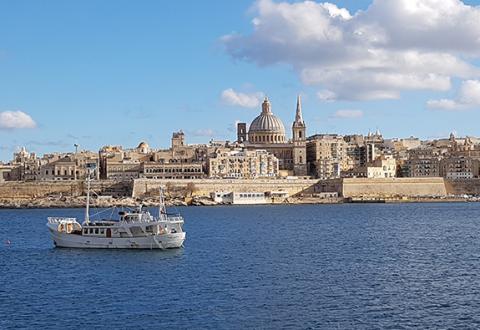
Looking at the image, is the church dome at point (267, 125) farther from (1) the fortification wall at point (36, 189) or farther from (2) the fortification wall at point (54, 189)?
(1) the fortification wall at point (36, 189)

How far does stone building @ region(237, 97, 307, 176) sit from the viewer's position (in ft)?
309

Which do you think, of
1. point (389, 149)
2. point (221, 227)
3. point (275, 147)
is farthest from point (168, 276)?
point (389, 149)

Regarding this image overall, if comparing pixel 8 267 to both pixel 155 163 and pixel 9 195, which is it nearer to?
pixel 9 195

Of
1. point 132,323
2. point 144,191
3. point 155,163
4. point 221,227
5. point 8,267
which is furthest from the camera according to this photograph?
point 155,163

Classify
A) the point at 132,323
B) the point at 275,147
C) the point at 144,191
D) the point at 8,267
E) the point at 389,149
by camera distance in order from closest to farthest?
1. the point at 132,323
2. the point at 8,267
3. the point at 144,191
4. the point at 275,147
5. the point at 389,149

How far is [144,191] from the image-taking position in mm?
76750

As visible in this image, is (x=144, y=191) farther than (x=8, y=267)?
Yes

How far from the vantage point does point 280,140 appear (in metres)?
103

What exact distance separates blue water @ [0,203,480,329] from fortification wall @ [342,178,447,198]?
144 feet

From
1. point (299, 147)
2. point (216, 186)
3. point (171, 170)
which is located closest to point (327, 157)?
point (299, 147)

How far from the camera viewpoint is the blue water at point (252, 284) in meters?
18.2

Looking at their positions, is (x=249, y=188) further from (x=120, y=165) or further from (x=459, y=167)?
(x=459, y=167)

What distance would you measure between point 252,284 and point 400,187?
61.9m

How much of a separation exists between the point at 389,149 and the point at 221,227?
68325mm
